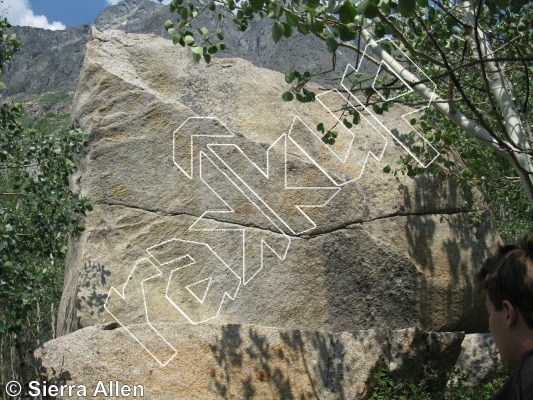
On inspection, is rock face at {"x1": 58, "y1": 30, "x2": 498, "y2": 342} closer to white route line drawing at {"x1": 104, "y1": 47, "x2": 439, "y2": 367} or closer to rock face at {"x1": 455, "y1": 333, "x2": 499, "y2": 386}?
white route line drawing at {"x1": 104, "y1": 47, "x2": 439, "y2": 367}

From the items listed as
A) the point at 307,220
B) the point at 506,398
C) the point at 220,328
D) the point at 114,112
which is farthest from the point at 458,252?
the point at 506,398

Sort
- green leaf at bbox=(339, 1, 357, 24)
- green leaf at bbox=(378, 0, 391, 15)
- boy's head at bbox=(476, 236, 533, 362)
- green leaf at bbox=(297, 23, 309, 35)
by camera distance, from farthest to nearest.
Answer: green leaf at bbox=(378, 0, 391, 15) < green leaf at bbox=(297, 23, 309, 35) < green leaf at bbox=(339, 1, 357, 24) < boy's head at bbox=(476, 236, 533, 362)

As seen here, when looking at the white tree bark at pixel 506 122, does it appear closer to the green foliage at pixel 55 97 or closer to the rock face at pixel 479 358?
the rock face at pixel 479 358

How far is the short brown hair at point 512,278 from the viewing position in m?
1.96

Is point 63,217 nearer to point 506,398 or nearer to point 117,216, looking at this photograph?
point 117,216

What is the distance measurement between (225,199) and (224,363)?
1.97 metres

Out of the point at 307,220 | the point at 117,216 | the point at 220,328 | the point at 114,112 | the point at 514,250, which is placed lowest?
the point at 220,328

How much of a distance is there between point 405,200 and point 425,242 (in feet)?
1.83

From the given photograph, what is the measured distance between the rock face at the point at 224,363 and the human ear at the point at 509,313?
3.50 metres

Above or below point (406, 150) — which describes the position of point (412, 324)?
below

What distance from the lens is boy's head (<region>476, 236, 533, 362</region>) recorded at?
1.94 m

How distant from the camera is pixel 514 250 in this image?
84.2 inches

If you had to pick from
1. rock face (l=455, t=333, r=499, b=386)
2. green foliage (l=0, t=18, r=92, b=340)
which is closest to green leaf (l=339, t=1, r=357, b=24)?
green foliage (l=0, t=18, r=92, b=340)

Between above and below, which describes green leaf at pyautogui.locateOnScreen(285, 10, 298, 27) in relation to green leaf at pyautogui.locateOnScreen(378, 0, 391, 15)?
below
